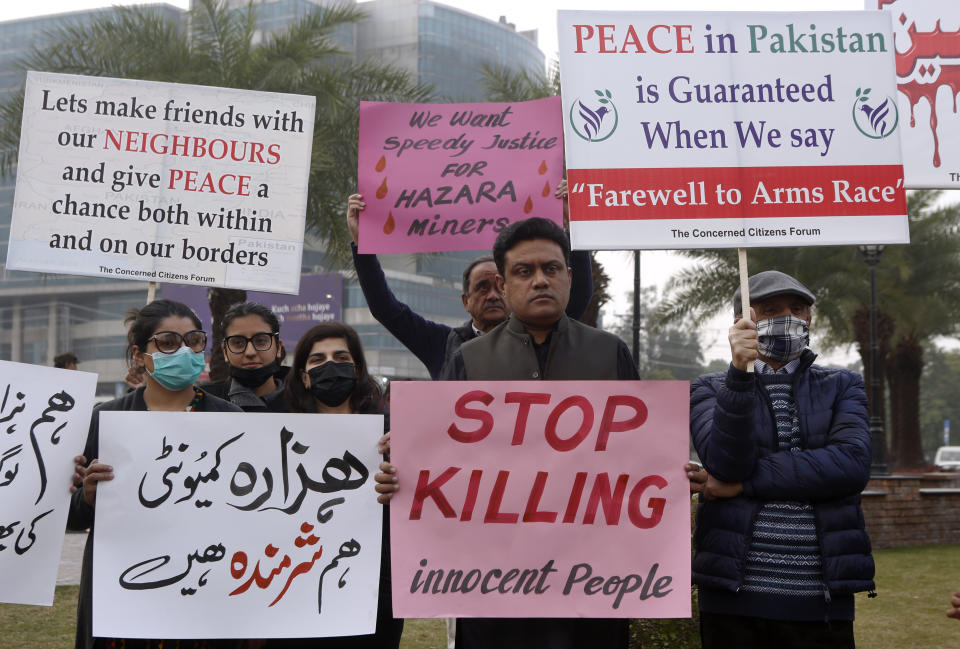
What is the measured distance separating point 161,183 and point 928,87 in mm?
3419

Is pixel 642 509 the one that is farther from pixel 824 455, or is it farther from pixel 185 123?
pixel 185 123

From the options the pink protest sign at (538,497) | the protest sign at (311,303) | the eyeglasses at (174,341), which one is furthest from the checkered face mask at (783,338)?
the protest sign at (311,303)

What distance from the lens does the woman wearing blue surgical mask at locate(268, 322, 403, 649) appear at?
12.6ft

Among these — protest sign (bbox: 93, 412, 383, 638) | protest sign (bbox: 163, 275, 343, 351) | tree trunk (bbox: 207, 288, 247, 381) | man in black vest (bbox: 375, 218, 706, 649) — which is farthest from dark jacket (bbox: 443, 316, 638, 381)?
protest sign (bbox: 163, 275, 343, 351)

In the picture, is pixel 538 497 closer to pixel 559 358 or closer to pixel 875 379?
pixel 559 358

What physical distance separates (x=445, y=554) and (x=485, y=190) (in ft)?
6.86

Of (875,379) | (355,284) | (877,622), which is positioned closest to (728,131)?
(877,622)

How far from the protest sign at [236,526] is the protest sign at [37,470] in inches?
7.5

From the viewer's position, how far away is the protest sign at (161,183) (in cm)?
433

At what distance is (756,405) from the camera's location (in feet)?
10.8

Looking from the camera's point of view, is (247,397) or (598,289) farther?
(598,289)

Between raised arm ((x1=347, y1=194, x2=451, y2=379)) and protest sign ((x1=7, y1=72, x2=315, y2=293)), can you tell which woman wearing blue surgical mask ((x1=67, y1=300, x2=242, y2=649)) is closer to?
protest sign ((x1=7, y1=72, x2=315, y2=293))

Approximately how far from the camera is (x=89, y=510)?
11.7ft

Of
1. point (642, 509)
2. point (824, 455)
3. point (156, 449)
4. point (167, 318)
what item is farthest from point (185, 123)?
point (824, 455)
